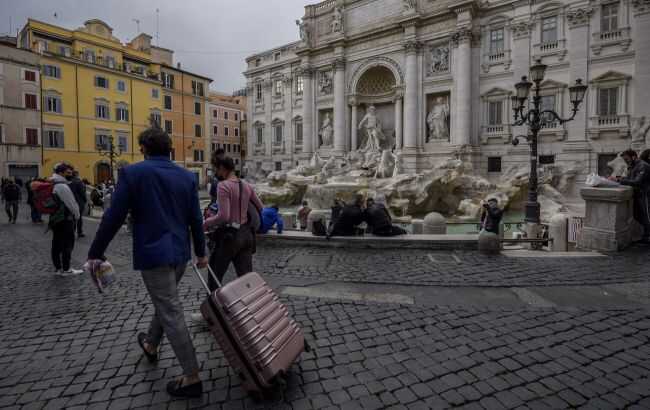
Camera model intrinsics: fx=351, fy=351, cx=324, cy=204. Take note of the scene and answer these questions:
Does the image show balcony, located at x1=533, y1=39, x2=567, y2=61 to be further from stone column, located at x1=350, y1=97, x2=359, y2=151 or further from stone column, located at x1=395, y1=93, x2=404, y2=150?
stone column, located at x1=350, y1=97, x2=359, y2=151

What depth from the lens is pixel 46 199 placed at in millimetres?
5980

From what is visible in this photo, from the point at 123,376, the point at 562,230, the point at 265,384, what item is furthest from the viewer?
the point at 562,230

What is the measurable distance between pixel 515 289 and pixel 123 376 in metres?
4.72

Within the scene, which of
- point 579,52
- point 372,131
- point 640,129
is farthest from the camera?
point 372,131

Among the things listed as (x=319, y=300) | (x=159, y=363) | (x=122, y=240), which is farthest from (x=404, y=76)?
(x=159, y=363)

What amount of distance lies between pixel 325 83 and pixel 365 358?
30621mm

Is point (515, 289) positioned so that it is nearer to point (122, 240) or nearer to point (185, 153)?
point (122, 240)

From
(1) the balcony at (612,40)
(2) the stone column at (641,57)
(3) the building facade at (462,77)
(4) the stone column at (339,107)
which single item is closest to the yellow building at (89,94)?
(3) the building facade at (462,77)

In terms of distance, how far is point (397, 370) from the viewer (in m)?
2.88

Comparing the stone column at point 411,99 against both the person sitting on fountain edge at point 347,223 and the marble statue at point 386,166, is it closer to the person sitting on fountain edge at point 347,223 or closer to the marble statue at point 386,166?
the marble statue at point 386,166

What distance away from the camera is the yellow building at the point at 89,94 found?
31.4m

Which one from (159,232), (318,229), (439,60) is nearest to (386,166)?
(439,60)

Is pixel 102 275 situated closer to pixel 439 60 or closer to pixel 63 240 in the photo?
pixel 63 240

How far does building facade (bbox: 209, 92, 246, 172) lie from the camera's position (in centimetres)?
4903
